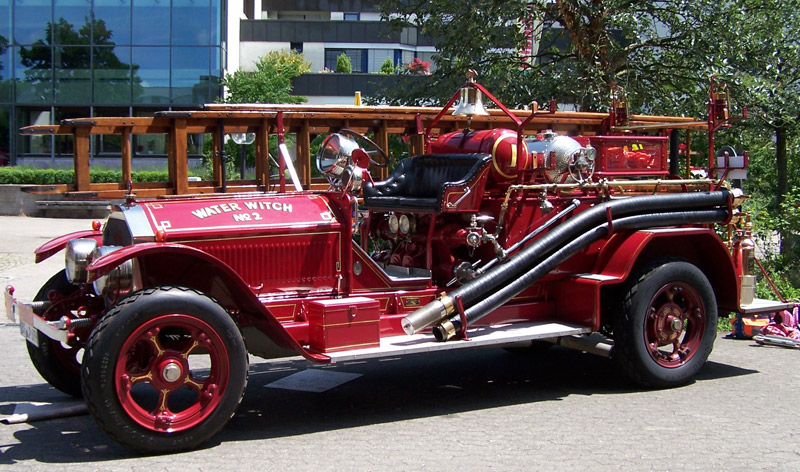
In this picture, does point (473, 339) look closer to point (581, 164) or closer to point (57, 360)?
point (581, 164)

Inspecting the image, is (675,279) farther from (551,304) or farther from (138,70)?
(138,70)

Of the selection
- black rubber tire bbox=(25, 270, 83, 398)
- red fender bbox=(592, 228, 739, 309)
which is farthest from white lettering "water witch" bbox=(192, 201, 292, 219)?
red fender bbox=(592, 228, 739, 309)

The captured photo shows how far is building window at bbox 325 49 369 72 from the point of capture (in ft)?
125

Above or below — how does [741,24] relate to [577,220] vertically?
above

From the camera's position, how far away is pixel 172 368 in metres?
5.42

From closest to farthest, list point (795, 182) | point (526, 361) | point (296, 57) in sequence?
point (526, 361)
point (795, 182)
point (296, 57)

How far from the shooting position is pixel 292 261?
20.8 feet

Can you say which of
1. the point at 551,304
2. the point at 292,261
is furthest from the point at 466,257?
the point at 292,261

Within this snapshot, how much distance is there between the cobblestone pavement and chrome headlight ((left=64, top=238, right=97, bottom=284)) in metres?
1.03

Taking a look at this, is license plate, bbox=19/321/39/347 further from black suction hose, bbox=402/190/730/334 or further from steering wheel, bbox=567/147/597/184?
steering wheel, bbox=567/147/597/184

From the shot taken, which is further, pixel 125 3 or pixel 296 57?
pixel 296 57

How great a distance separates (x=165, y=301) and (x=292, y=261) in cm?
121

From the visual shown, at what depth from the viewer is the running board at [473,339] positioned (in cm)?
596

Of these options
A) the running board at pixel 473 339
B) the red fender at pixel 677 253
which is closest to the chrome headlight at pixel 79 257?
the running board at pixel 473 339
